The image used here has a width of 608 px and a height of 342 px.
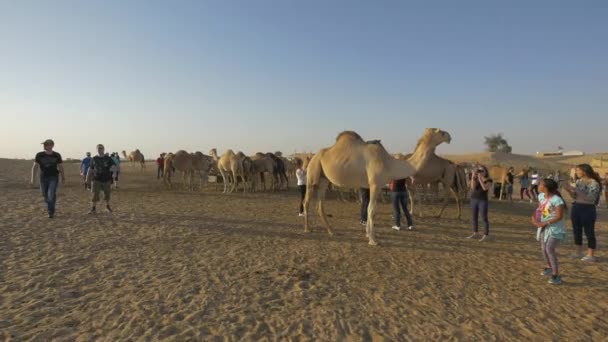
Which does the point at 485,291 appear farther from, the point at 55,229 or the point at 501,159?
the point at 501,159

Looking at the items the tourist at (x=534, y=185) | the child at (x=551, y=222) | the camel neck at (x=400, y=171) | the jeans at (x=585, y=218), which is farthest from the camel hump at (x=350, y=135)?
the tourist at (x=534, y=185)

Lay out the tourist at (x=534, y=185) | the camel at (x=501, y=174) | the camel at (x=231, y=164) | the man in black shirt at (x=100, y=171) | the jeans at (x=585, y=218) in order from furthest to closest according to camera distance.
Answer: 1. the camel at (x=231, y=164)
2. the camel at (x=501, y=174)
3. the tourist at (x=534, y=185)
4. the man in black shirt at (x=100, y=171)
5. the jeans at (x=585, y=218)

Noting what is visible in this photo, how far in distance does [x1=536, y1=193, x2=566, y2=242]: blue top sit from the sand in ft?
2.73

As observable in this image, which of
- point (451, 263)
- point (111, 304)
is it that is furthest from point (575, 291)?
point (111, 304)

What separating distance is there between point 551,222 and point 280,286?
4.10 metres

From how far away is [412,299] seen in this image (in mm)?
4531

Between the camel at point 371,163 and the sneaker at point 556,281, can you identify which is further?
the camel at point 371,163

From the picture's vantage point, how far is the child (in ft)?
16.1

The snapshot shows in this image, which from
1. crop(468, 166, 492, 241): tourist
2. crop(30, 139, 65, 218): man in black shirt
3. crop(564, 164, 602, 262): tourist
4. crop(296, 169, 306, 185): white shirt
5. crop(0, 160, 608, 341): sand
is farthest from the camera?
crop(296, 169, 306, 185): white shirt

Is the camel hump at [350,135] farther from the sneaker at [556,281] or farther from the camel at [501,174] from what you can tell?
the camel at [501,174]

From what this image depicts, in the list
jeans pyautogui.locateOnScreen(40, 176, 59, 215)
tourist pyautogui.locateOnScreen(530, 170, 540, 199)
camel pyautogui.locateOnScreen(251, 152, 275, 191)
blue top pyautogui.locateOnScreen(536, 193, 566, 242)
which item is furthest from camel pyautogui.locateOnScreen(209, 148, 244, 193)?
tourist pyautogui.locateOnScreen(530, 170, 540, 199)

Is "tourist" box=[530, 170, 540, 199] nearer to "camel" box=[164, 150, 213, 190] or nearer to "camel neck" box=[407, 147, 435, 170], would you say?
"camel neck" box=[407, 147, 435, 170]

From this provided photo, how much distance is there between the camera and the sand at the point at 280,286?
3.67m

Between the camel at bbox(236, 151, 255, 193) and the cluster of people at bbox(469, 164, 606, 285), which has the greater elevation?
the camel at bbox(236, 151, 255, 193)
